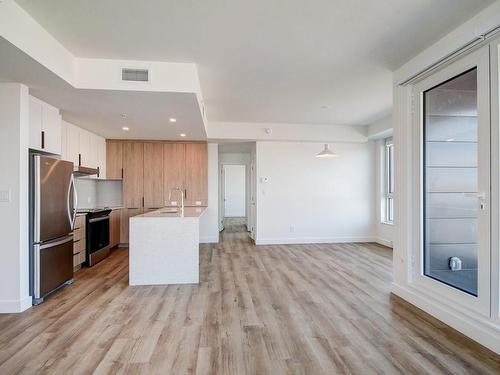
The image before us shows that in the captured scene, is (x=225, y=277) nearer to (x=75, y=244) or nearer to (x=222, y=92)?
(x=75, y=244)

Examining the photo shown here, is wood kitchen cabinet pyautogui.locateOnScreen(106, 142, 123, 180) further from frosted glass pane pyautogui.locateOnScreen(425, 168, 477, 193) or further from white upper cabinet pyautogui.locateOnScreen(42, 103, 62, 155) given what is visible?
frosted glass pane pyautogui.locateOnScreen(425, 168, 477, 193)

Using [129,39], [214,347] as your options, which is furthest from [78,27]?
[214,347]

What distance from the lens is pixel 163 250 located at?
372cm

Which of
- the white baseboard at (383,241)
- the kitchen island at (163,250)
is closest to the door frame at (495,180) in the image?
the kitchen island at (163,250)

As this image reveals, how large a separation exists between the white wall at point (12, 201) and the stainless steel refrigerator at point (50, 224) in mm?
126

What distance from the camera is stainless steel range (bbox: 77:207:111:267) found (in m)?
4.52

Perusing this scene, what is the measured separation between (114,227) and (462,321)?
585cm

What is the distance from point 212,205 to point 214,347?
4441 mm

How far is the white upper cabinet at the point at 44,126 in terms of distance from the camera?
316cm

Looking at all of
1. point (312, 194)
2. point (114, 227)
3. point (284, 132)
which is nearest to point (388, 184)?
point (312, 194)

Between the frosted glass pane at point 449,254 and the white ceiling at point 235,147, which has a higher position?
the white ceiling at point 235,147

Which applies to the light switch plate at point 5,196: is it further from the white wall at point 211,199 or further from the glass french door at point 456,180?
the glass french door at point 456,180

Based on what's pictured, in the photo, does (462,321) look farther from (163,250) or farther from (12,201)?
(12,201)

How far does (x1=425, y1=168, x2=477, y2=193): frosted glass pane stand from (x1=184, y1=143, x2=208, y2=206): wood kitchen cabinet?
4.50 m
